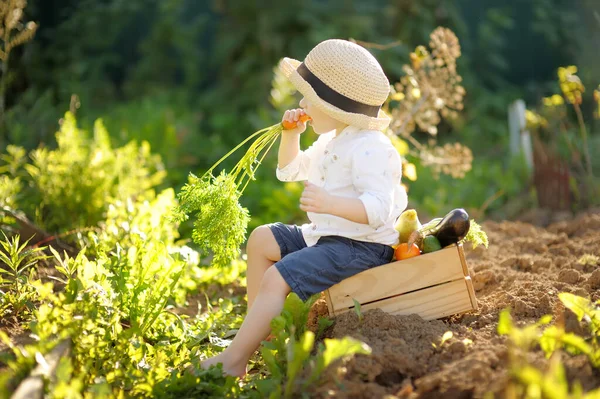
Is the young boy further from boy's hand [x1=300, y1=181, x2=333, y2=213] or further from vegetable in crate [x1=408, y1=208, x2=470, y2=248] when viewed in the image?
vegetable in crate [x1=408, y1=208, x2=470, y2=248]

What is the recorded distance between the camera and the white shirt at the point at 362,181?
280 cm

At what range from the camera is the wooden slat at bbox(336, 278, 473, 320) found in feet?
9.77

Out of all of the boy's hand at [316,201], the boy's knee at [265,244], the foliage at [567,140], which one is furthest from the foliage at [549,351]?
the foliage at [567,140]

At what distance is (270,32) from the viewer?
28.1 ft

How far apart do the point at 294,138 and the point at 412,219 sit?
0.65 metres

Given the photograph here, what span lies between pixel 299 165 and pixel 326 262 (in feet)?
1.96

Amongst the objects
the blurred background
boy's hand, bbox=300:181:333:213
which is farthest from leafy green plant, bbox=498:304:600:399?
the blurred background

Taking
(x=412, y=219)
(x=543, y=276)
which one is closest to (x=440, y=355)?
(x=412, y=219)

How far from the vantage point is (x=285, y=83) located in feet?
21.7

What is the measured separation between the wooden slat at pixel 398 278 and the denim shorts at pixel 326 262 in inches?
2.0

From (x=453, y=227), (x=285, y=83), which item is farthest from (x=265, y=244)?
(x=285, y=83)

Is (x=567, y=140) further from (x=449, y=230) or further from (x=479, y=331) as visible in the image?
(x=479, y=331)

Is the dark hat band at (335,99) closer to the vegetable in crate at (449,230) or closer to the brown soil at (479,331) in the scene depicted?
the vegetable in crate at (449,230)

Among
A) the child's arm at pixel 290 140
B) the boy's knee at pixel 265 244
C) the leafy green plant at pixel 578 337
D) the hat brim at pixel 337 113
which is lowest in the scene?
the boy's knee at pixel 265 244
